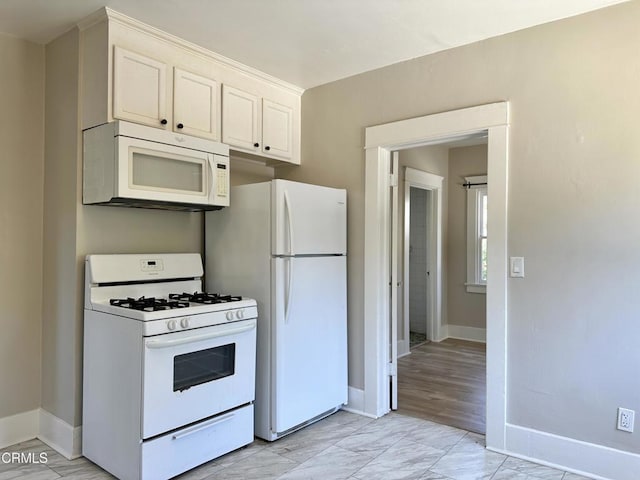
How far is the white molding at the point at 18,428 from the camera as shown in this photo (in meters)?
2.79

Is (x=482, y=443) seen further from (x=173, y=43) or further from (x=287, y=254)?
(x=173, y=43)

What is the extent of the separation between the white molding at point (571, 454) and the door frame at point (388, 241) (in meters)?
0.09

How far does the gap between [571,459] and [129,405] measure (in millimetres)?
2405

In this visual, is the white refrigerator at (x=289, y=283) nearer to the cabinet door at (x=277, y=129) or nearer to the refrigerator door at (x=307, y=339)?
the refrigerator door at (x=307, y=339)

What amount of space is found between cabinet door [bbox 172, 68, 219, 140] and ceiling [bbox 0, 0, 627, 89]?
0.23 meters

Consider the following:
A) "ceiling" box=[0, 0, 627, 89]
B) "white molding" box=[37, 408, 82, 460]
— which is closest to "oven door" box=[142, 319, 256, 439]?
"white molding" box=[37, 408, 82, 460]

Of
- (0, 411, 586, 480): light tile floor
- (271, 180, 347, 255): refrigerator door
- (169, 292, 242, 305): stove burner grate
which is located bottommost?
(0, 411, 586, 480): light tile floor

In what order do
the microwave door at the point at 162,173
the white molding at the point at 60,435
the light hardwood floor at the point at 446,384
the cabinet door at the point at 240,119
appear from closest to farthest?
1. the microwave door at the point at 162,173
2. the white molding at the point at 60,435
3. the cabinet door at the point at 240,119
4. the light hardwood floor at the point at 446,384

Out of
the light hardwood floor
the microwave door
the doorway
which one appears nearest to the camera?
the microwave door

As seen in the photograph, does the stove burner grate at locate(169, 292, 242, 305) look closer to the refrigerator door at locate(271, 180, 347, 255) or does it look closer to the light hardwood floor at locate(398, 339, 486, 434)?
the refrigerator door at locate(271, 180, 347, 255)

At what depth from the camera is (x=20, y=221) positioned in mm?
2887

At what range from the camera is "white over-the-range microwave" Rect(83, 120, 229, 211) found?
2.47 meters

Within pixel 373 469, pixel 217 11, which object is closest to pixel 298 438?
pixel 373 469

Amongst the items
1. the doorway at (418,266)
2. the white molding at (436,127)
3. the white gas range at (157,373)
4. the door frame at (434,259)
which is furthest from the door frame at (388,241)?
the doorway at (418,266)
